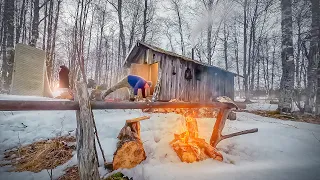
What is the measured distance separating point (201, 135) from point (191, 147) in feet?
4.39

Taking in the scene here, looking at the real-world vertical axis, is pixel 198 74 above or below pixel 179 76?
above

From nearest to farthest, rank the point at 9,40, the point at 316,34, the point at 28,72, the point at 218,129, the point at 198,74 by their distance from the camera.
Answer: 1. the point at 218,129
2. the point at 316,34
3. the point at 28,72
4. the point at 9,40
5. the point at 198,74

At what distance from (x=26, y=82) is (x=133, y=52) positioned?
8.18 metres

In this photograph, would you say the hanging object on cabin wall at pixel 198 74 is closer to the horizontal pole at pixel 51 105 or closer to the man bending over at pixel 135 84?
the man bending over at pixel 135 84

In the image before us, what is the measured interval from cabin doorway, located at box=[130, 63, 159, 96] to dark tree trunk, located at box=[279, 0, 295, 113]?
338 inches

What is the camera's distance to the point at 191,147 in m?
3.91

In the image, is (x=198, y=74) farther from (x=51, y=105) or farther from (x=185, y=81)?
(x=51, y=105)

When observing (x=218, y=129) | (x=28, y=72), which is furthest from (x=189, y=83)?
(x=28, y=72)

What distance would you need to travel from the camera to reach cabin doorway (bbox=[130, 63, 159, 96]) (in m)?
14.4

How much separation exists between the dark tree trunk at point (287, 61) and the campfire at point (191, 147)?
794cm

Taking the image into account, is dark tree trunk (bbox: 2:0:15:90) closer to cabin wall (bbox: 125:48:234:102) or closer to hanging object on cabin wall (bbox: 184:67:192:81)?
cabin wall (bbox: 125:48:234:102)

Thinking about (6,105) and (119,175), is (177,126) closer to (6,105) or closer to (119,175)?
(119,175)

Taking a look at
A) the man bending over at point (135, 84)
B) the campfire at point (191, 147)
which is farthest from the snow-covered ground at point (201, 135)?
the man bending over at point (135, 84)

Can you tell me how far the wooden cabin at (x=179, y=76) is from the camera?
12345mm
